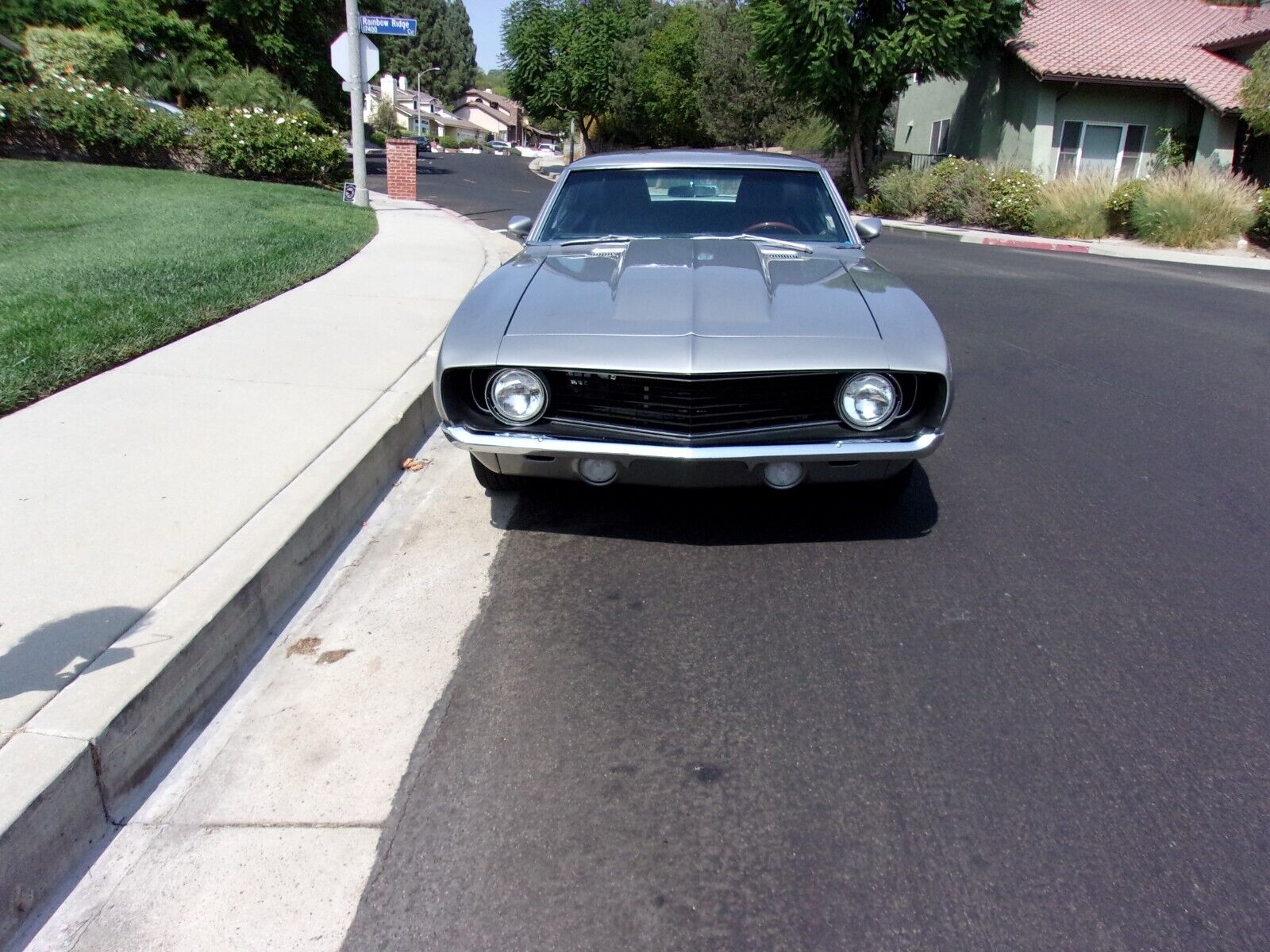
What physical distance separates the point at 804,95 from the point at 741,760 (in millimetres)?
25737

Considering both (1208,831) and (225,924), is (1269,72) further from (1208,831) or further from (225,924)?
(225,924)

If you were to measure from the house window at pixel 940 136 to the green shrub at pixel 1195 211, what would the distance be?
38.6ft

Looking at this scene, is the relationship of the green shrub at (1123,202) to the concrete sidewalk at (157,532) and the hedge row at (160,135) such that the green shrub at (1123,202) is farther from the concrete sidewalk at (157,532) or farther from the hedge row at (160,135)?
the concrete sidewalk at (157,532)

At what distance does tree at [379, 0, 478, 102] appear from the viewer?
110 meters

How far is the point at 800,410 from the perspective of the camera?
3701mm

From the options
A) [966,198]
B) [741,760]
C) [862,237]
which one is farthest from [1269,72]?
[741,760]

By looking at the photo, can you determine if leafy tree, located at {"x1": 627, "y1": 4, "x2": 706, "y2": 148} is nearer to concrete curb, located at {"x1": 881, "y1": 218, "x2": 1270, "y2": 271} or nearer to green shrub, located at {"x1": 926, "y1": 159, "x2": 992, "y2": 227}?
green shrub, located at {"x1": 926, "y1": 159, "x2": 992, "y2": 227}

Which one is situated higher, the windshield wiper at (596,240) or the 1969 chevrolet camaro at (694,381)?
the windshield wiper at (596,240)

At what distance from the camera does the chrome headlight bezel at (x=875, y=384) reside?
362 cm

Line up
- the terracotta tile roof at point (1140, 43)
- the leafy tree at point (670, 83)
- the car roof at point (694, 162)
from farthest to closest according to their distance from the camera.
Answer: the leafy tree at point (670, 83)
the terracotta tile roof at point (1140, 43)
the car roof at point (694, 162)

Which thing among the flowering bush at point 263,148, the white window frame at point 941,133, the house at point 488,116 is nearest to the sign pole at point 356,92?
the flowering bush at point 263,148

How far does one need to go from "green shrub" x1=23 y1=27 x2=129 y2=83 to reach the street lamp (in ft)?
209

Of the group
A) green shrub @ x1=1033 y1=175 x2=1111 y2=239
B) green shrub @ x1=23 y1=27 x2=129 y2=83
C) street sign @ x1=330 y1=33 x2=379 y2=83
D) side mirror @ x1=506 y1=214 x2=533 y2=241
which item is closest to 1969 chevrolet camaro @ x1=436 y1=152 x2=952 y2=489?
side mirror @ x1=506 y1=214 x2=533 y2=241

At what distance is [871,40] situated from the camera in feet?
77.3
